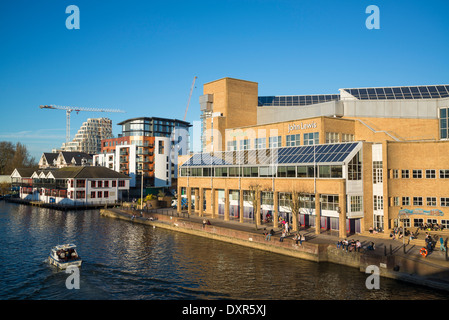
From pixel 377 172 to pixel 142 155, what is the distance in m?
111

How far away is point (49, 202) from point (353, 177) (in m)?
108

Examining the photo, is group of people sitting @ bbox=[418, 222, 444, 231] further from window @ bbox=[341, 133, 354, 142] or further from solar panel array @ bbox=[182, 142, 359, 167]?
window @ bbox=[341, 133, 354, 142]

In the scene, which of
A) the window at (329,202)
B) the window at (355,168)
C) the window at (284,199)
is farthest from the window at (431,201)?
the window at (284,199)

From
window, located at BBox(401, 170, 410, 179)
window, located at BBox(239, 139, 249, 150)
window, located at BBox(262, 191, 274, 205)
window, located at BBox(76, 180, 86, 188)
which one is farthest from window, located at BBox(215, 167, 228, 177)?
window, located at BBox(76, 180, 86, 188)

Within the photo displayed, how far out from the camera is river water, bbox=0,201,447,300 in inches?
1378

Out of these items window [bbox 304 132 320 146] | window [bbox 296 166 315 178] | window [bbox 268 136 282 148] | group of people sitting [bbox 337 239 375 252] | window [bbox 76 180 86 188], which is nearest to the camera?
group of people sitting [bbox 337 239 375 252]

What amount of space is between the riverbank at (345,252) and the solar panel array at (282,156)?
12.0 m

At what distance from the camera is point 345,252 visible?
44.3m

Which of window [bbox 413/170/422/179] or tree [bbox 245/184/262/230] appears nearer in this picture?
window [bbox 413/170/422/179]

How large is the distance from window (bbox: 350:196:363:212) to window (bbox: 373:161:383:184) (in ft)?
14.2

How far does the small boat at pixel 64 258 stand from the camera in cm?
4350

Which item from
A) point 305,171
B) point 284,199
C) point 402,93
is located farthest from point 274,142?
point 402,93

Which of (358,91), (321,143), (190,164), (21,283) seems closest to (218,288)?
(21,283)

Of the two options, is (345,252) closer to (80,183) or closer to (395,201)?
(395,201)
